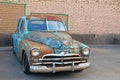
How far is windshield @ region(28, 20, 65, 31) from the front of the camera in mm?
8289

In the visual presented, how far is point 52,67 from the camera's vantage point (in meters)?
6.66

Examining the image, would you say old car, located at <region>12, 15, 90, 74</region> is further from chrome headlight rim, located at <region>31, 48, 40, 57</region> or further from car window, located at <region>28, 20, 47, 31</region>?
car window, located at <region>28, 20, 47, 31</region>

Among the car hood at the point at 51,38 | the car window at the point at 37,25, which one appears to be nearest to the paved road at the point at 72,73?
the car hood at the point at 51,38

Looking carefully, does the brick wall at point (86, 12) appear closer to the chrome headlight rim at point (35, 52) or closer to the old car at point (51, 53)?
the old car at point (51, 53)

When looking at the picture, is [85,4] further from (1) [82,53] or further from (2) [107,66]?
(1) [82,53]

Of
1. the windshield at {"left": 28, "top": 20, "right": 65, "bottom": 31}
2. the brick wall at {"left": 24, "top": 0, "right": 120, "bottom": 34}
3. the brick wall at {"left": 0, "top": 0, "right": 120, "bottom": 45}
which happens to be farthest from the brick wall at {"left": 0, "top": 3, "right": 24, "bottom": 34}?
the windshield at {"left": 28, "top": 20, "right": 65, "bottom": 31}

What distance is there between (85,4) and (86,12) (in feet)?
1.72

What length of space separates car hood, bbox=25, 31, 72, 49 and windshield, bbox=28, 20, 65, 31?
0.99 ft

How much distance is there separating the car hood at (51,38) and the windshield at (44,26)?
30 centimetres

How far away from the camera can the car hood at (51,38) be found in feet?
22.8

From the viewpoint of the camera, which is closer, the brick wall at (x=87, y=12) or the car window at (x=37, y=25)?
the car window at (x=37, y=25)

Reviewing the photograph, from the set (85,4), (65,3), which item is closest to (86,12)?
(85,4)

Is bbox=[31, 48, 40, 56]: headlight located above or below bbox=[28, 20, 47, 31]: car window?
below

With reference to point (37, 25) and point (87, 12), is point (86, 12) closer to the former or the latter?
point (87, 12)
